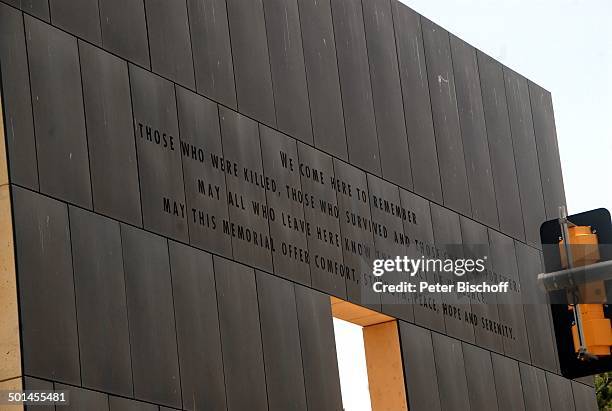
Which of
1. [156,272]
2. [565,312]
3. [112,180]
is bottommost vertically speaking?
[565,312]

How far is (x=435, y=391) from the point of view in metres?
16.7

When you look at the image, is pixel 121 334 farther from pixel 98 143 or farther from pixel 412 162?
pixel 412 162

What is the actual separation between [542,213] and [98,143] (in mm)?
9804

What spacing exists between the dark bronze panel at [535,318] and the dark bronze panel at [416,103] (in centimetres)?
221

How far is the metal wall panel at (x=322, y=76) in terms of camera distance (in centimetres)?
1616

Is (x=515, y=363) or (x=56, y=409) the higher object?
(x=515, y=363)

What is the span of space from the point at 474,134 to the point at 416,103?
1559 millimetres

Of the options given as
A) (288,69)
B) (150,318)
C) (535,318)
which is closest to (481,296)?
(535,318)

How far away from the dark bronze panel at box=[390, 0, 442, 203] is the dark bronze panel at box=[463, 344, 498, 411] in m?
2.08

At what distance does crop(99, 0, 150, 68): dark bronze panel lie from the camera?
13.3m

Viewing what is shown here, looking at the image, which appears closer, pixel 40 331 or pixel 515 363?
pixel 40 331

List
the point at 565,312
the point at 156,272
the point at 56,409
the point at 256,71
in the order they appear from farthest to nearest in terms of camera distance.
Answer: the point at 256,71 < the point at 156,272 < the point at 56,409 < the point at 565,312

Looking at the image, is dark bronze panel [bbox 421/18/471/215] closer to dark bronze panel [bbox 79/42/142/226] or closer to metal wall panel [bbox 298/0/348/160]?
metal wall panel [bbox 298/0/348/160]

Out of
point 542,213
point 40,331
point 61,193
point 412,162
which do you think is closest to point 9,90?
point 61,193
